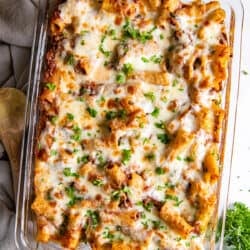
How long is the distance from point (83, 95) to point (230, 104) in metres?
0.72

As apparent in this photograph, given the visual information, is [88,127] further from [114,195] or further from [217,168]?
[217,168]

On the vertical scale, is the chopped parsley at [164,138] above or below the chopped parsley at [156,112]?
below

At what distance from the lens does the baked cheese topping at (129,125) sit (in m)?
2.66

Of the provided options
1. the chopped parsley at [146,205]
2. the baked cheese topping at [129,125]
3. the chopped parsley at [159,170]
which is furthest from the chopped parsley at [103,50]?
the chopped parsley at [146,205]

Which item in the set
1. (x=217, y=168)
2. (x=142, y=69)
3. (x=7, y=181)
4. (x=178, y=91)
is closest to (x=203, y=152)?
(x=217, y=168)

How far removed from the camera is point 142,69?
8.95ft

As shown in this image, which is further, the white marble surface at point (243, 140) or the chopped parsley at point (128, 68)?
the white marble surface at point (243, 140)

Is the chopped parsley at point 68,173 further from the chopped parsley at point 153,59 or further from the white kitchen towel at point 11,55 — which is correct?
the chopped parsley at point 153,59

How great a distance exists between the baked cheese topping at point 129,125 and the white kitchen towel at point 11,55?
0.40 meters

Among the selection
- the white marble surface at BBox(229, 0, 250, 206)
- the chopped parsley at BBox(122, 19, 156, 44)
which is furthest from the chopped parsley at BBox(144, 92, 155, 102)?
the white marble surface at BBox(229, 0, 250, 206)

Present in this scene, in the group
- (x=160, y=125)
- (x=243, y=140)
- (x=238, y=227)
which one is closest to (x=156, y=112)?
(x=160, y=125)

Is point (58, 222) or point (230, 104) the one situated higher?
point (230, 104)

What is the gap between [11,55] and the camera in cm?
312

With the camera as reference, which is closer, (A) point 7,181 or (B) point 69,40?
(B) point 69,40
